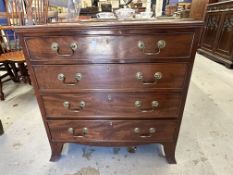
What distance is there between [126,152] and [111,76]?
27.2 inches

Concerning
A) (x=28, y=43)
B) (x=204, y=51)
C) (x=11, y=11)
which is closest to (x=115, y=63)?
(x=28, y=43)

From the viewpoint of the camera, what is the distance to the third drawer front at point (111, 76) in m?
0.81

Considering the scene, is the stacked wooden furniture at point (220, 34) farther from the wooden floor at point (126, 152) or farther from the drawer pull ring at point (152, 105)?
the drawer pull ring at point (152, 105)

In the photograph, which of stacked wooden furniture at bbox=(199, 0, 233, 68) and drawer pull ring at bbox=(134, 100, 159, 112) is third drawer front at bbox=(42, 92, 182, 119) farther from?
stacked wooden furniture at bbox=(199, 0, 233, 68)

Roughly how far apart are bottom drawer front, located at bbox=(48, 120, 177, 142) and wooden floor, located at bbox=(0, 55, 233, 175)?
22 centimetres

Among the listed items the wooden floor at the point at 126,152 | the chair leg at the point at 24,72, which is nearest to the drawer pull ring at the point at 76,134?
the wooden floor at the point at 126,152

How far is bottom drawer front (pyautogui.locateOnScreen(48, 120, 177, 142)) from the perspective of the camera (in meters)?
0.98

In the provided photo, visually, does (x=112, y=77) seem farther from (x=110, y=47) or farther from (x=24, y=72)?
(x=24, y=72)

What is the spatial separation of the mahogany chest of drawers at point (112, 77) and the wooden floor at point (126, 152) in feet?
0.61

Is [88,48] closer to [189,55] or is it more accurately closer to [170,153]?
[189,55]

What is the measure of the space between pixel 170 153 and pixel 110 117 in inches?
19.6

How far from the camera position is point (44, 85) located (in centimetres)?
88

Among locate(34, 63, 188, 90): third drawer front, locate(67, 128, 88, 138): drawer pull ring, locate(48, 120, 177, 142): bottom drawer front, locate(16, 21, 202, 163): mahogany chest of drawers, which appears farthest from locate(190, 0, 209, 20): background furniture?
locate(67, 128, 88, 138): drawer pull ring

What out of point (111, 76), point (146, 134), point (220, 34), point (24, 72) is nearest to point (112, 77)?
point (111, 76)
